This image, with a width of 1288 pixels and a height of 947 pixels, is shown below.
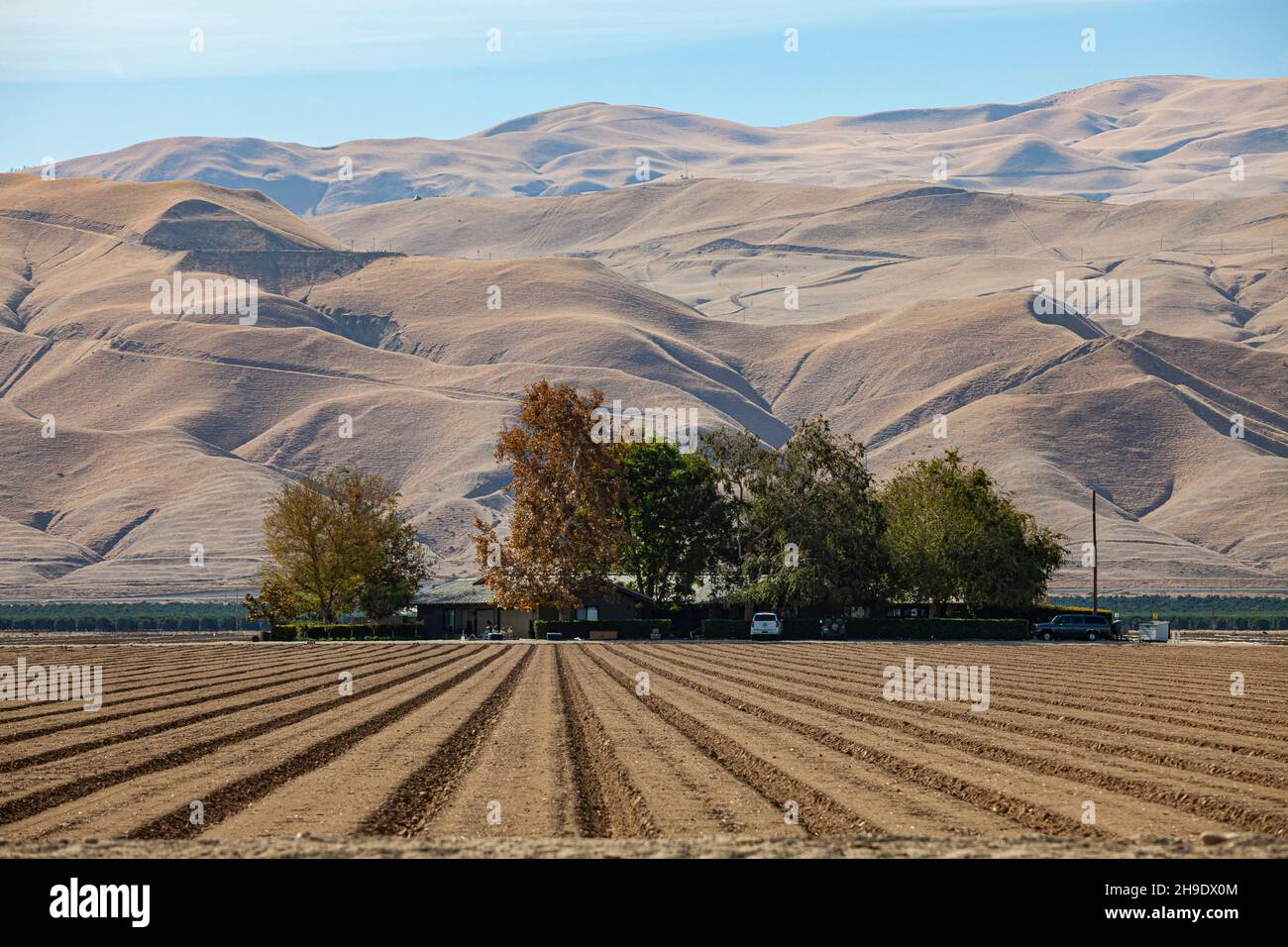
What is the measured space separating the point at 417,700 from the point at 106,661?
34.2 metres

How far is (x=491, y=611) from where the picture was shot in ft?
397

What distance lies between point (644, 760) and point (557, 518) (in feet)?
264

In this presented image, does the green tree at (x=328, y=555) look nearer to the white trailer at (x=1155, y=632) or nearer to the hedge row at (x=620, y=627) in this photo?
the hedge row at (x=620, y=627)

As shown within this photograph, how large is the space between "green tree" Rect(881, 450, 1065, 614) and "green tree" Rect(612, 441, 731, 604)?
13820mm

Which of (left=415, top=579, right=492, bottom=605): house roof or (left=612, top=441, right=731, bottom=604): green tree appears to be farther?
(left=415, top=579, right=492, bottom=605): house roof

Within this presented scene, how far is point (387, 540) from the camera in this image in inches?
4643

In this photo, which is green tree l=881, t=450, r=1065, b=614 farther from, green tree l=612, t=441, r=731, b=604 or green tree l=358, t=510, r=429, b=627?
green tree l=358, t=510, r=429, b=627

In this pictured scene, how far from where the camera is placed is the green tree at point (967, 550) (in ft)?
347

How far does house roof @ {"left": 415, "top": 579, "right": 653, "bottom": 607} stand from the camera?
384 ft
